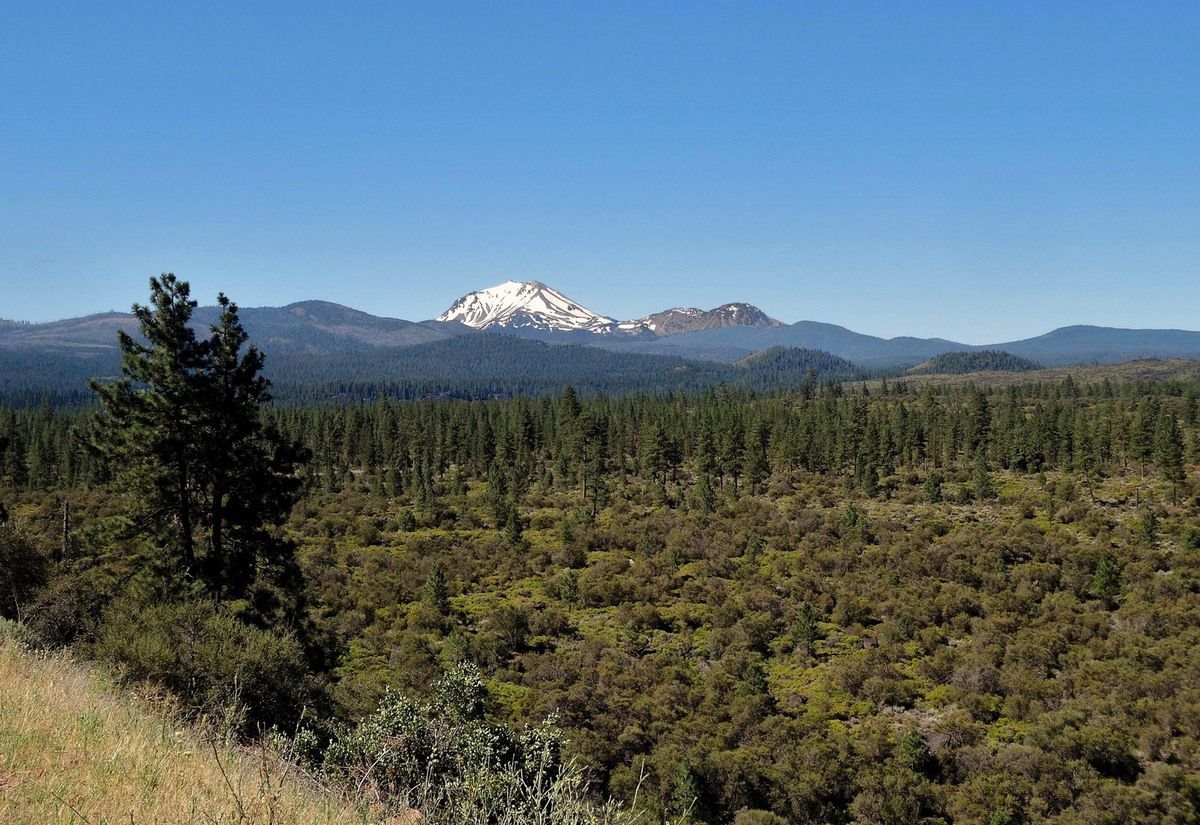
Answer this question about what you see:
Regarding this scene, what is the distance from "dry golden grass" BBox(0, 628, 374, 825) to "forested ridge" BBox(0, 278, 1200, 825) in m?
2.15

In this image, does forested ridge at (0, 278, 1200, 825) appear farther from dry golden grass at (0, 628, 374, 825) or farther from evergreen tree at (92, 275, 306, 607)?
dry golden grass at (0, 628, 374, 825)

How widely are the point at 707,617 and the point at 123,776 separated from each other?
38723mm

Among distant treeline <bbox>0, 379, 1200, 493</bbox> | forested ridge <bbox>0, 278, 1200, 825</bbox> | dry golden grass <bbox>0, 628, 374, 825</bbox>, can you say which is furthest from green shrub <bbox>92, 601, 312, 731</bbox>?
distant treeline <bbox>0, 379, 1200, 493</bbox>

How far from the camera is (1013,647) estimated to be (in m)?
33.8

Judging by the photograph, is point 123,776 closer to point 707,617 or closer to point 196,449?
point 196,449

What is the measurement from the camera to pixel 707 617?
1629 inches

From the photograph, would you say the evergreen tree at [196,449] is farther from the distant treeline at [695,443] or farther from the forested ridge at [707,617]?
the distant treeline at [695,443]

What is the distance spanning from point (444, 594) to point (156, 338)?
1089 inches

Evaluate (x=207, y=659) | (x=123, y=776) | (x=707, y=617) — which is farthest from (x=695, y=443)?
(x=123, y=776)

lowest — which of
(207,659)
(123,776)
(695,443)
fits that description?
(695,443)

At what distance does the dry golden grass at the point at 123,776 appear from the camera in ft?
14.8

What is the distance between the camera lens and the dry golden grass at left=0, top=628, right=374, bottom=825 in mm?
4496

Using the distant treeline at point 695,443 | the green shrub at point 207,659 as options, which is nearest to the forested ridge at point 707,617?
the green shrub at point 207,659

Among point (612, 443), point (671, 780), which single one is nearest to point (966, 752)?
point (671, 780)
